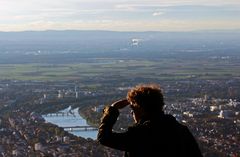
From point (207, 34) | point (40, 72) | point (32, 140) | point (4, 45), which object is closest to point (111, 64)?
point (40, 72)

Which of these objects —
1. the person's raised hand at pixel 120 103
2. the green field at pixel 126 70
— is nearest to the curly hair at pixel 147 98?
the person's raised hand at pixel 120 103

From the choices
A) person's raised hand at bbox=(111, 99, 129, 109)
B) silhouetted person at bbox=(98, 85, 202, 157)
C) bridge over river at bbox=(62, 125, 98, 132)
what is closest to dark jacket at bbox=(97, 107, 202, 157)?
silhouetted person at bbox=(98, 85, 202, 157)

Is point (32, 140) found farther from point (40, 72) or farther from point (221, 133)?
point (40, 72)

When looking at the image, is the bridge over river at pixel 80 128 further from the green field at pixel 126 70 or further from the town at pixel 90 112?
the green field at pixel 126 70

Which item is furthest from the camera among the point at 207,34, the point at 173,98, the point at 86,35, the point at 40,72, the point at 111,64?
the point at 207,34

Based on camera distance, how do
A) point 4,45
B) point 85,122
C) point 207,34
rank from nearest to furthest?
1. point 85,122
2. point 4,45
3. point 207,34

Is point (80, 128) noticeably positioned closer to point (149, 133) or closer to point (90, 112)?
point (90, 112)

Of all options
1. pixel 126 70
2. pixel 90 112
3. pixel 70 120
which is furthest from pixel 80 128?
pixel 126 70
